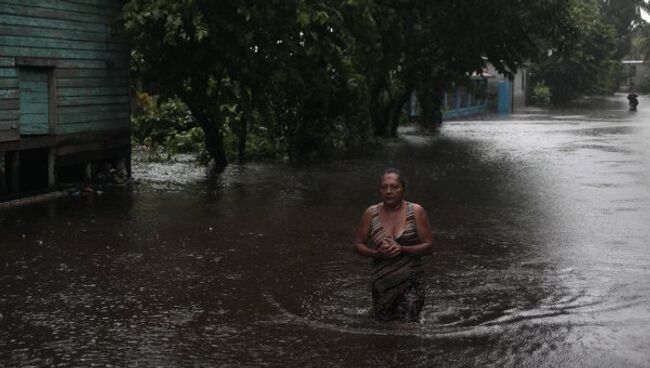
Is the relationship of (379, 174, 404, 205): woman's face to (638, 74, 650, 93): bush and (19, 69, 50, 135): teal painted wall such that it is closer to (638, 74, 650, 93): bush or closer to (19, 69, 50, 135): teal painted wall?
(19, 69, 50, 135): teal painted wall

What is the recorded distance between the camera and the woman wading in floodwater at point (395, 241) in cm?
608

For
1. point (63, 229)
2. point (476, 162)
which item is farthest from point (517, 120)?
point (63, 229)

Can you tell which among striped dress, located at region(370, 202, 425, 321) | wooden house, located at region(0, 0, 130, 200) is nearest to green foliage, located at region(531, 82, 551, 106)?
wooden house, located at region(0, 0, 130, 200)

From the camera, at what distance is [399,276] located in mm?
6129

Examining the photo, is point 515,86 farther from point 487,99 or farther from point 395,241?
point 395,241

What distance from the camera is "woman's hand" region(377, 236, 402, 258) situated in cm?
599

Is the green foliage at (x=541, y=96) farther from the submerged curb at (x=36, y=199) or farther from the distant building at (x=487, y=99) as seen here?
the submerged curb at (x=36, y=199)

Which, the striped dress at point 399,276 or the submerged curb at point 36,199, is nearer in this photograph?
the striped dress at point 399,276

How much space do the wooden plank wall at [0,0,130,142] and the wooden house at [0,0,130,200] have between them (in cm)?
2

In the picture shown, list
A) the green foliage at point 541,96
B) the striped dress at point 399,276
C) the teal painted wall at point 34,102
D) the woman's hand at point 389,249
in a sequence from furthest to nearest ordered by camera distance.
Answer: the green foliage at point 541,96
the teal painted wall at point 34,102
the striped dress at point 399,276
the woman's hand at point 389,249

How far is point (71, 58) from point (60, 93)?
636 millimetres

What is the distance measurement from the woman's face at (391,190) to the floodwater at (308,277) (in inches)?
39.1

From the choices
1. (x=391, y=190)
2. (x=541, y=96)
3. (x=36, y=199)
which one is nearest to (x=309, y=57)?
(x=36, y=199)

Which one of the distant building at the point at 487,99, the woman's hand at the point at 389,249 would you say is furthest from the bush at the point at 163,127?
the woman's hand at the point at 389,249
